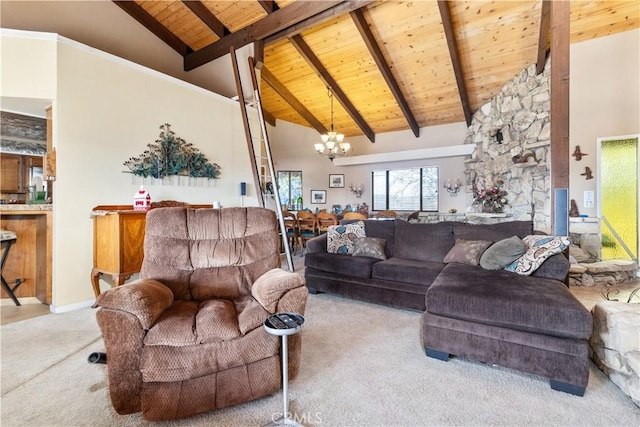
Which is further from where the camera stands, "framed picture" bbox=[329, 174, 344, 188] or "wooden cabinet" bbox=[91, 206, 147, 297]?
"framed picture" bbox=[329, 174, 344, 188]

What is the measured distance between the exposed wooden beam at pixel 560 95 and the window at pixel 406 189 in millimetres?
4430

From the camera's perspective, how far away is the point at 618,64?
14.3 feet

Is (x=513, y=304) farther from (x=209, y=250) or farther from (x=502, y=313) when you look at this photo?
(x=209, y=250)

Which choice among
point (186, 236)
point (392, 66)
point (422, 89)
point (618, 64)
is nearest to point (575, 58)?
point (618, 64)

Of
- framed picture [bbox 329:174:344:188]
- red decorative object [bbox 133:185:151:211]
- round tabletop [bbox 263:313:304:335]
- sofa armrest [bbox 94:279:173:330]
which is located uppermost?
framed picture [bbox 329:174:344:188]

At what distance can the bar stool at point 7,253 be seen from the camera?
9.26ft

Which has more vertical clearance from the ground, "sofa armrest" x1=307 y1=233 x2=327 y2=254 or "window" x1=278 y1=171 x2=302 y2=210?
"window" x1=278 y1=171 x2=302 y2=210

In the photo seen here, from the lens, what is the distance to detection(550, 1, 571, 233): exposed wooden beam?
274cm

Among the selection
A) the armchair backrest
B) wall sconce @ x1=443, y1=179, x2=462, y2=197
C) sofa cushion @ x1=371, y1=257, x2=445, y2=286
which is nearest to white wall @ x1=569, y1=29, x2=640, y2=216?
wall sconce @ x1=443, y1=179, x2=462, y2=197

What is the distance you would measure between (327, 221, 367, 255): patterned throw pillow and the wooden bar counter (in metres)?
3.05

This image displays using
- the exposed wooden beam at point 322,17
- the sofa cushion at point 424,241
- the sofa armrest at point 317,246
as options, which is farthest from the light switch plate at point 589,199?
the exposed wooden beam at point 322,17

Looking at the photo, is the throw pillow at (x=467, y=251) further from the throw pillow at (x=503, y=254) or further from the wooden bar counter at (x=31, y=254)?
the wooden bar counter at (x=31, y=254)

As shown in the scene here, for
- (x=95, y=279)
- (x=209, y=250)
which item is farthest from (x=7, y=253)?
(x=209, y=250)

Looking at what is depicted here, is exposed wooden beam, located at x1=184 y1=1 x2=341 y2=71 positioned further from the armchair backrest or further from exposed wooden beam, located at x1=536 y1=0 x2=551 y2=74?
the armchair backrest
